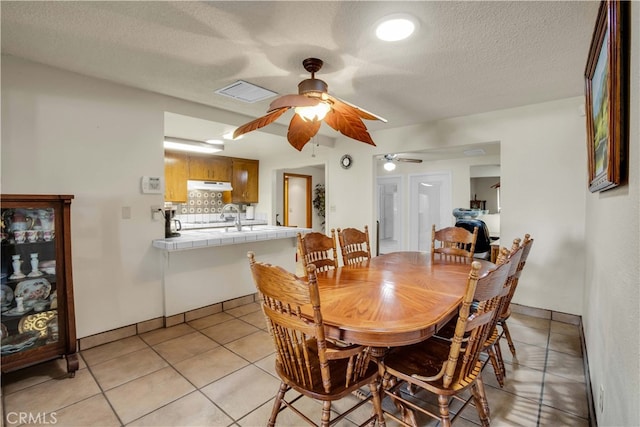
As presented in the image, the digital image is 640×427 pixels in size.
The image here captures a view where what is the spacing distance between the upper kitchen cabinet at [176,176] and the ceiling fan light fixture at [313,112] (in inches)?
151

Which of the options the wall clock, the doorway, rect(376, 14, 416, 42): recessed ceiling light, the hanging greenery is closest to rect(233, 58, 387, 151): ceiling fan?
rect(376, 14, 416, 42): recessed ceiling light

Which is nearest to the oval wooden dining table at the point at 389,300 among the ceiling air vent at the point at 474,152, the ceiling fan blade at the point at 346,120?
the ceiling fan blade at the point at 346,120

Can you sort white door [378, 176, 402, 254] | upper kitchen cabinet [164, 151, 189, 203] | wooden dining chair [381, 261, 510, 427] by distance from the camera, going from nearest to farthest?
wooden dining chair [381, 261, 510, 427] < upper kitchen cabinet [164, 151, 189, 203] < white door [378, 176, 402, 254]

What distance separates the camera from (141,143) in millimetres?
2863

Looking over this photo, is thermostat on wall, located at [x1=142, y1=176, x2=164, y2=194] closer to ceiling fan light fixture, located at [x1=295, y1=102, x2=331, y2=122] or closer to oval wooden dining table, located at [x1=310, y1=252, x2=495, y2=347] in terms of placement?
ceiling fan light fixture, located at [x1=295, y1=102, x2=331, y2=122]

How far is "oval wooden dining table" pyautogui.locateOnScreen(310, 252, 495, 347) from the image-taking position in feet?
4.04

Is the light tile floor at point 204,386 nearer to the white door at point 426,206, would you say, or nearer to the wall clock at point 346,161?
the wall clock at point 346,161

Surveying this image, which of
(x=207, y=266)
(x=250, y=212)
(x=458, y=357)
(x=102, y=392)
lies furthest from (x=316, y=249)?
(x=250, y=212)

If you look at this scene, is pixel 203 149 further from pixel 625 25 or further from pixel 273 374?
pixel 625 25

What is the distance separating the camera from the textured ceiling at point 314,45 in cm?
165

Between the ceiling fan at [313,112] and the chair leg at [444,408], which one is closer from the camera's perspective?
the chair leg at [444,408]

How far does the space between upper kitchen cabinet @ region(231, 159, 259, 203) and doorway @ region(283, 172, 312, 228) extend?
0.78 m

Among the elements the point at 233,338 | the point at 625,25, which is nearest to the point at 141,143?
the point at 233,338

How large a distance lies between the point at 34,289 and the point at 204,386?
1390 millimetres
